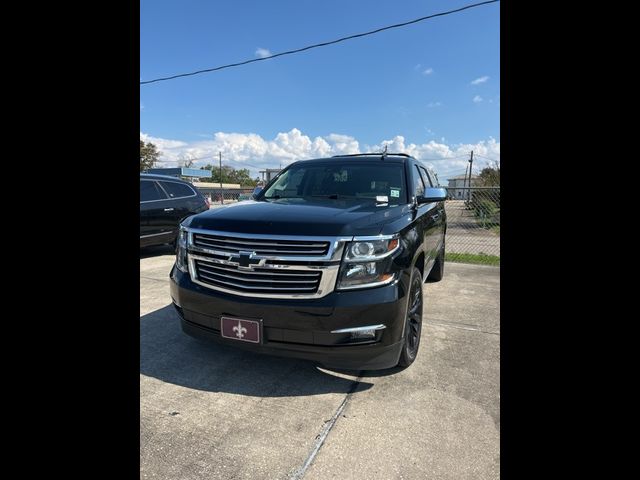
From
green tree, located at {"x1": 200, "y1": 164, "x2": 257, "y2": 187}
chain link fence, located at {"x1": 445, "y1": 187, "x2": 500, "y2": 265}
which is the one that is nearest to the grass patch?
chain link fence, located at {"x1": 445, "y1": 187, "x2": 500, "y2": 265}

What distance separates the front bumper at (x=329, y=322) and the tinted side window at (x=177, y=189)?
588 centimetres

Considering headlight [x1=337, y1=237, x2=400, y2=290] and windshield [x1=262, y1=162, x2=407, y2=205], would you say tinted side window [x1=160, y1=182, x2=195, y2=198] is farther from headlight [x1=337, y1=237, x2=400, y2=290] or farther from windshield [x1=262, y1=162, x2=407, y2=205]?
headlight [x1=337, y1=237, x2=400, y2=290]

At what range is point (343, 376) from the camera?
2818 mm

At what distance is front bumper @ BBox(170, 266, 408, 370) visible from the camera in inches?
89.4

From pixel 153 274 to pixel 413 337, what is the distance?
4.68 m

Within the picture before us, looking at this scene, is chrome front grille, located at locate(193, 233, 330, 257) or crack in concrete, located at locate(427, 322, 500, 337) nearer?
chrome front grille, located at locate(193, 233, 330, 257)

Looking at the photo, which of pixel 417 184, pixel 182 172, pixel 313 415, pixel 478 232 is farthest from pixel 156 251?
pixel 182 172

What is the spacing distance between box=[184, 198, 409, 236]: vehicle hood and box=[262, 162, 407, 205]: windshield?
445 mm

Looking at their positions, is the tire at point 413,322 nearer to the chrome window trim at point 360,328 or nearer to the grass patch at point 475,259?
the chrome window trim at point 360,328

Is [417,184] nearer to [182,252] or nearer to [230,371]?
[182,252]
